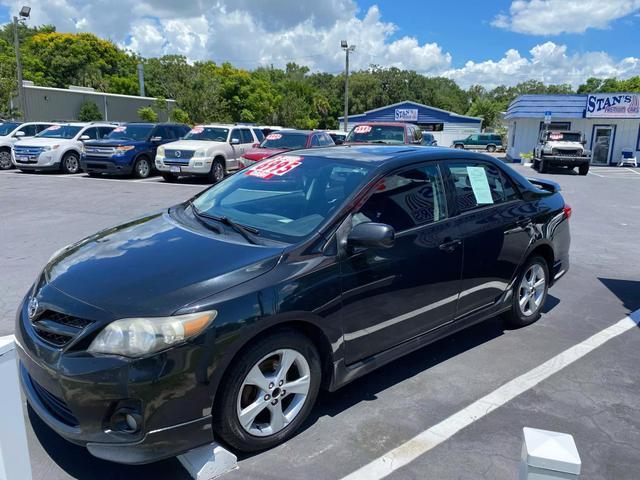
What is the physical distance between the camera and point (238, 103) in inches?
2174

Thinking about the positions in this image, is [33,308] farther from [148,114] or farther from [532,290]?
[148,114]

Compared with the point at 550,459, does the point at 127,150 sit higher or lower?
higher

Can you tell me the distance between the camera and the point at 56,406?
8.90ft

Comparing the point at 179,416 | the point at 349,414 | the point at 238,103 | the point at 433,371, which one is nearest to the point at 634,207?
the point at 433,371

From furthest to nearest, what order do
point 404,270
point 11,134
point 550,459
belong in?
point 11,134 < point 404,270 < point 550,459

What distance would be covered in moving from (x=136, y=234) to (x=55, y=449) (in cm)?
139

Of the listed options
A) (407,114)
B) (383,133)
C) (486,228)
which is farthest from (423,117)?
(486,228)

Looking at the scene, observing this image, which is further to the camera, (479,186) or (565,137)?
(565,137)

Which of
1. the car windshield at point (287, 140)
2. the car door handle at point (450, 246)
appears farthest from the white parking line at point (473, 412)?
the car windshield at point (287, 140)

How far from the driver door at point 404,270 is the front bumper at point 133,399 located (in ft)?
3.38

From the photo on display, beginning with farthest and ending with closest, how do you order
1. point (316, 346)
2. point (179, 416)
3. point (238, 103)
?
1. point (238, 103)
2. point (316, 346)
3. point (179, 416)

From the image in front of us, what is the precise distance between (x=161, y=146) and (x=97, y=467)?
46.5 feet

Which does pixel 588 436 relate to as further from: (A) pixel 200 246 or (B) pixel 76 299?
(B) pixel 76 299

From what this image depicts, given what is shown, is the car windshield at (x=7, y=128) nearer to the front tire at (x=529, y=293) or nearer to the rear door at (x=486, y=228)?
the rear door at (x=486, y=228)
